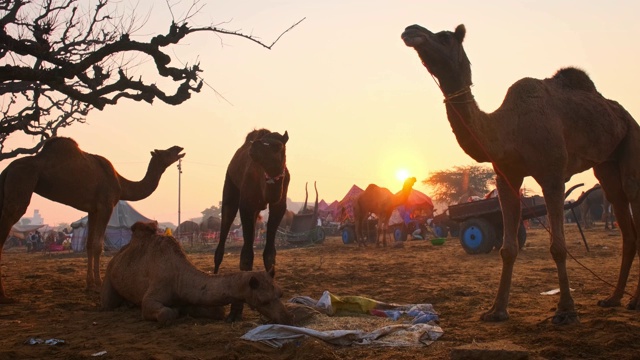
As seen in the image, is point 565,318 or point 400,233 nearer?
point 565,318

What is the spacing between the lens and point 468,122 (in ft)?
18.3

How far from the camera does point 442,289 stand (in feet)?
26.6

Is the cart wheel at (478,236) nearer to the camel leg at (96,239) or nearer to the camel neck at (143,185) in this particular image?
the camel neck at (143,185)

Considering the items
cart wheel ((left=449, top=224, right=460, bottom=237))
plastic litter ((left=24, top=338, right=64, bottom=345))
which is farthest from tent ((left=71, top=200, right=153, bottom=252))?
plastic litter ((left=24, top=338, right=64, bottom=345))

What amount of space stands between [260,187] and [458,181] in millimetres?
58271

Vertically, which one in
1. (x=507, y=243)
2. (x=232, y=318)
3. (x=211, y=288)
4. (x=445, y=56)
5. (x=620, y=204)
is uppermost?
(x=445, y=56)

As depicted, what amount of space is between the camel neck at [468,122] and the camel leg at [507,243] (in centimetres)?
80

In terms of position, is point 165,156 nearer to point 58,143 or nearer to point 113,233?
point 58,143

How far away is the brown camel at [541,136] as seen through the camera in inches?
221

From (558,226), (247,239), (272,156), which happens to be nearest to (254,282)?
(272,156)

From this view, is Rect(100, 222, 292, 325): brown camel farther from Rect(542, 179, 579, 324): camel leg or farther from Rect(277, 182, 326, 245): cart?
Rect(277, 182, 326, 245): cart

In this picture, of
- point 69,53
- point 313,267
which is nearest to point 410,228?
point 313,267

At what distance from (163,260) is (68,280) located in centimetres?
567

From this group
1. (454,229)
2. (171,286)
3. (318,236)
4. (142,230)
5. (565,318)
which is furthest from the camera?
(318,236)
